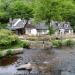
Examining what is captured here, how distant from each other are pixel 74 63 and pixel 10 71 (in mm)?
7927

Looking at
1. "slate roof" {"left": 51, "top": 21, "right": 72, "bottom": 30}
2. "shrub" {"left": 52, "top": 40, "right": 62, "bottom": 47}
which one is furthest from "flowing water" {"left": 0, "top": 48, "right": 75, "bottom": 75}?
"slate roof" {"left": 51, "top": 21, "right": 72, "bottom": 30}

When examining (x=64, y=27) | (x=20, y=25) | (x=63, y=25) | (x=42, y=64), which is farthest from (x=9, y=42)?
(x=63, y=25)

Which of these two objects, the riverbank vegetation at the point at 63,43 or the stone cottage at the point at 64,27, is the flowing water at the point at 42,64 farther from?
the stone cottage at the point at 64,27

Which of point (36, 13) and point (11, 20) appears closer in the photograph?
point (36, 13)

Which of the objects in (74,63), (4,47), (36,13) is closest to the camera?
(74,63)

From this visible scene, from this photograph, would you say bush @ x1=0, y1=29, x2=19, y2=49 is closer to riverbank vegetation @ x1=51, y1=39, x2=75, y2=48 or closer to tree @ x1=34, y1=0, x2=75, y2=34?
riverbank vegetation @ x1=51, y1=39, x2=75, y2=48

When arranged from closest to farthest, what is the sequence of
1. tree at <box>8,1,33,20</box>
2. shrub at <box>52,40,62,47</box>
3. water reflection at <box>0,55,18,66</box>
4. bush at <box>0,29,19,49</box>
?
water reflection at <box>0,55,18,66</box> < bush at <box>0,29,19,49</box> < shrub at <box>52,40,62,47</box> < tree at <box>8,1,33,20</box>

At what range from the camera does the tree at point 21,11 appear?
6825 centimetres

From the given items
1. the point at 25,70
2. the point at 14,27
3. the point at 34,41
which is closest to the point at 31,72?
the point at 25,70

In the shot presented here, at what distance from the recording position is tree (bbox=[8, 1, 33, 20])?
224 ft

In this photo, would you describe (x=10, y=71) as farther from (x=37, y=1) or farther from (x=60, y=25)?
(x=60, y=25)

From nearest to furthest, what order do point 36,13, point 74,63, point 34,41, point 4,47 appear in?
point 74,63
point 4,47
point 34,41
point 36,13

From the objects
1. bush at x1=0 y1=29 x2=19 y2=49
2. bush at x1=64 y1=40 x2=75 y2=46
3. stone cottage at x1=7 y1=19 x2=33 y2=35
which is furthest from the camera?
stone cottage at x1=7 y1=19 x2=33 y2=35

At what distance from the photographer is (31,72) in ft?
90.7
